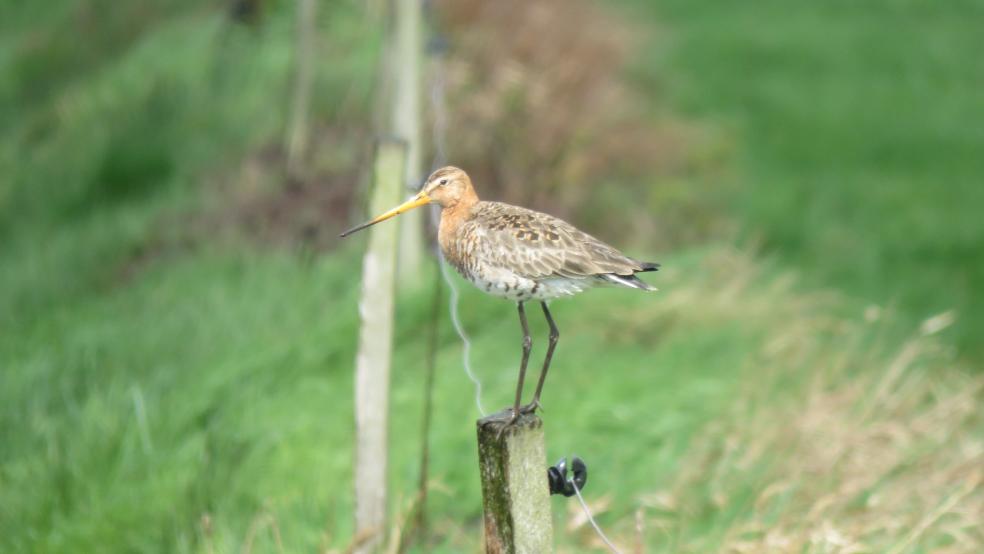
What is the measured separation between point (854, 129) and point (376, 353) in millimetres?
11964

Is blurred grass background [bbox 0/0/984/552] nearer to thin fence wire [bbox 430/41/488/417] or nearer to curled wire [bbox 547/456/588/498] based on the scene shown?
thin fence wire [bbox 430/41/488/417]

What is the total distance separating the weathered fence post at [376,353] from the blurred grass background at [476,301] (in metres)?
0.20

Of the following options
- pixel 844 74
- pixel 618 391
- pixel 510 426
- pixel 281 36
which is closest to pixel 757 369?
pixel 618 391

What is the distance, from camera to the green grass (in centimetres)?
1166

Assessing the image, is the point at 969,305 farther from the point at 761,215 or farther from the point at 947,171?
the point at 947,171

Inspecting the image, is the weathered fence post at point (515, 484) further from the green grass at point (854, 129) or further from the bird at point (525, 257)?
the green grass at point (854, 129)

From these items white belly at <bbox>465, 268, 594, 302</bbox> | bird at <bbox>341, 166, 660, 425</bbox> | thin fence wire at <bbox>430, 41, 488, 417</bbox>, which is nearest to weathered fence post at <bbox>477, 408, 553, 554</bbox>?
bird at <bbox>341, 166, 660, 425</bbox>

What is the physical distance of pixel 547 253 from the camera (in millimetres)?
3643

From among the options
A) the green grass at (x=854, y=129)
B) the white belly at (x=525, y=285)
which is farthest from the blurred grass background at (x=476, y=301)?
the white belly at (x=525, y=285)

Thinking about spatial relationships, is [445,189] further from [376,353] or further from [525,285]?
[376,353]

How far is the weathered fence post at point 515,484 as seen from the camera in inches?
148

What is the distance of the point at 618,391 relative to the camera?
717 cm

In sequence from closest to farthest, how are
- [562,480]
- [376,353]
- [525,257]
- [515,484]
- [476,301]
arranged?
[525,257], [515,484], [562,480], [376,353], [476,301]

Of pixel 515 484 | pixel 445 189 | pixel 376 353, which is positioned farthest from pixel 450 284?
pixel 515 484
